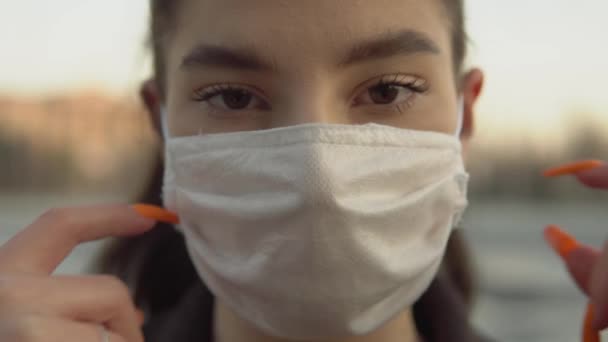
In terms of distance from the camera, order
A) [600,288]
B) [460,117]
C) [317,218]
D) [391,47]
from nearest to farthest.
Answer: [600,288] → [317,218] → [391,47] → [460,117]

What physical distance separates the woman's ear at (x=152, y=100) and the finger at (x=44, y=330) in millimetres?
605

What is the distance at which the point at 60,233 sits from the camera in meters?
1.11

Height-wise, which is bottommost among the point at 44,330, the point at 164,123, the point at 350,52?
the point at 44,330

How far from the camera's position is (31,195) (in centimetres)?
1989

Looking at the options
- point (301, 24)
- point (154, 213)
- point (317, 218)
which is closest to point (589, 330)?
point (317, 218)

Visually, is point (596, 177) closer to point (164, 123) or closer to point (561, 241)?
point (561, 241)

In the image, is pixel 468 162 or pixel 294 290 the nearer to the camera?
pixel 294 290

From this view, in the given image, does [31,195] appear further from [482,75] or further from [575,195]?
[482,75]

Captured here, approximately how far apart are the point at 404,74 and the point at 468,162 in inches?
13.2

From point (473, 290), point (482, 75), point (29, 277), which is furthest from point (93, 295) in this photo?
point (473, 290)

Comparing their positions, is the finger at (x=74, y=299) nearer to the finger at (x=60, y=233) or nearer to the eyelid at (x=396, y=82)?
the finger at (x=60, y=233)

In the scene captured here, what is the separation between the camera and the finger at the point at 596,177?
100 centimetres

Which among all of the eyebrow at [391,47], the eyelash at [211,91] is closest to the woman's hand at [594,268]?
the eyebrow at [391,47]

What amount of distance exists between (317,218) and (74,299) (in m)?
0.41
